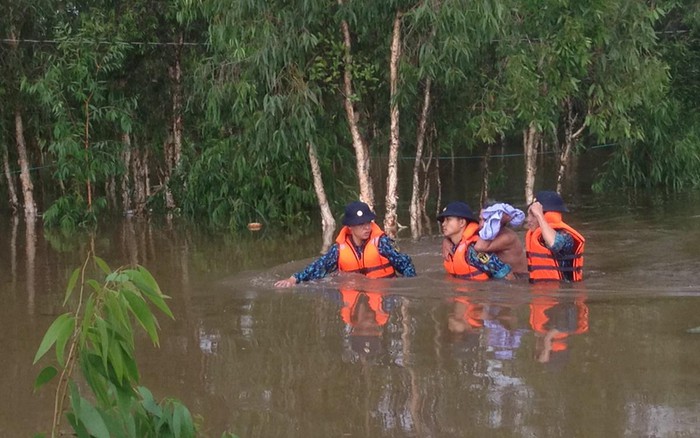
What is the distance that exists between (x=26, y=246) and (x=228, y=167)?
381 cm

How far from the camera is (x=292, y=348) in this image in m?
8.04

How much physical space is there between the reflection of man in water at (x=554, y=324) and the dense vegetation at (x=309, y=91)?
523 centimetres

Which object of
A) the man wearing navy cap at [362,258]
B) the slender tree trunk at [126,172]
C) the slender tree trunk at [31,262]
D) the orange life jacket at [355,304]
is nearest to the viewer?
the orange life jacket at [355,304]

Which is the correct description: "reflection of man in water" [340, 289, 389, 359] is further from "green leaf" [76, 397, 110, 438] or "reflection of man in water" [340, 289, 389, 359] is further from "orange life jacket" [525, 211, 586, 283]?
"green leaf" [76, 397, 110, 438]

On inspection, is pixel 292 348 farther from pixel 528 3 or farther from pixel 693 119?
pixel 693 119

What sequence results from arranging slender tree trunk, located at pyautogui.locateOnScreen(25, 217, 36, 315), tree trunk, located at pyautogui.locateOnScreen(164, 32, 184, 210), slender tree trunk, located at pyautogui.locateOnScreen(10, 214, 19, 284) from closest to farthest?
slender tree trunk, located at pyautogui.locateOnScreen(25, 217, 36, 315) < slender tree trunk, located at pyautogui.locateOnScreen(10, 214, 19, 284) < tree trunk, located at pyautogui.locateOnScreen(164, 32, 184, 210)

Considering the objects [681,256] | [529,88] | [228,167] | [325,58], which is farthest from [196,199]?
[681,256]

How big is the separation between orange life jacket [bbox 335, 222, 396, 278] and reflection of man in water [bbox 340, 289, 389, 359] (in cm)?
29

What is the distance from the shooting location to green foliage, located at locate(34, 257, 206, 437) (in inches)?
129

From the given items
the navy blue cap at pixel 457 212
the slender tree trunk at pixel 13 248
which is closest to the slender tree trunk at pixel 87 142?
the slender tree trunk at pixel 13 248

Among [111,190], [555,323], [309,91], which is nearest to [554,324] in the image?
[555,323]

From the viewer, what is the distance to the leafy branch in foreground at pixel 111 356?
327 cm

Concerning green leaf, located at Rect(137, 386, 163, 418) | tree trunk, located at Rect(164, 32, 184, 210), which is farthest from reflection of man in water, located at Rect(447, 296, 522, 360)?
tree trunk, located at Rect(164, 32, 184, 210)

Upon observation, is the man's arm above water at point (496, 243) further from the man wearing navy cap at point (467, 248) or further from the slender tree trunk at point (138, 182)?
the slender tree trunk at point (138, 182)
